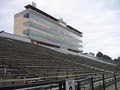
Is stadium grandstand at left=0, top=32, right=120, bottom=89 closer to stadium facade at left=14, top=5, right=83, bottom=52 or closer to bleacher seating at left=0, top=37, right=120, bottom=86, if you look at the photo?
bleacher seating at left=0, top=37, right=120, bottom=86

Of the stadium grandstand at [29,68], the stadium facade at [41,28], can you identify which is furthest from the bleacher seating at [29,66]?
the stadium facade at [41,28]

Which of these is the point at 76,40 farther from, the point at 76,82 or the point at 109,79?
the point at 76,82

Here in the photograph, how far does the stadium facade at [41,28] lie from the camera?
41.3 m

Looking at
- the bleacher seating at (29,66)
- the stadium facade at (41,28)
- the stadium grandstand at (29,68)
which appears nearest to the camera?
the stadium grandstand at (29,68)

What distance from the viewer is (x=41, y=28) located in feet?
144

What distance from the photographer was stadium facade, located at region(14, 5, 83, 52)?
136ft

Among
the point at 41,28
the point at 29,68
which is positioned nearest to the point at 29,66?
the point at 29,68

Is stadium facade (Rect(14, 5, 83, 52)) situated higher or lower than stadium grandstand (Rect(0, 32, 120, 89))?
higher

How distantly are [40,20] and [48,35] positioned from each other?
4.04 meters

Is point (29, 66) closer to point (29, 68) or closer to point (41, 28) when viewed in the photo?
point (29, 68)

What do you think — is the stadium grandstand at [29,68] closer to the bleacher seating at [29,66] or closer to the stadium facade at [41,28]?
the bleacher seating at [29,66]

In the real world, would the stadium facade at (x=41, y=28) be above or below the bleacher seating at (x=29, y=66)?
above

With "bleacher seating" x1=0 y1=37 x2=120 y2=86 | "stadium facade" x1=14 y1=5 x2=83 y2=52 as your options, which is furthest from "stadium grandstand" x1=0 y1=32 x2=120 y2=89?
"stadium facade" x1=14 y1=5 x2=83 y2=52

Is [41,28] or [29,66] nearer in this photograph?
[29,66]
